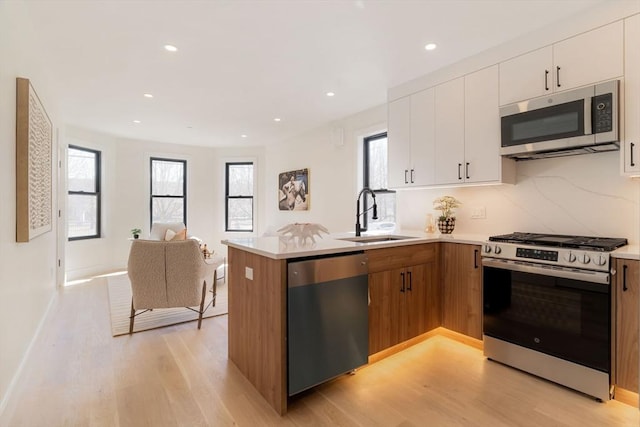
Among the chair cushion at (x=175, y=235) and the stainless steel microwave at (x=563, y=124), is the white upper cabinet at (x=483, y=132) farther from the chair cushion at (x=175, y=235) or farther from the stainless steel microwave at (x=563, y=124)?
A: the chair cushion at (x=175, y=235)

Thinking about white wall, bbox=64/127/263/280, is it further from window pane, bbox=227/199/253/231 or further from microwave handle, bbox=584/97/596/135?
microwave handle, bbox=584/97/596/135

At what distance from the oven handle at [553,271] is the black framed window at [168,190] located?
6.34 meters

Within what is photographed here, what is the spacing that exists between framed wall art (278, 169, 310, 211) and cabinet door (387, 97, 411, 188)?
7.59ft

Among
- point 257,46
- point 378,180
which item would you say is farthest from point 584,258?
point 257,46

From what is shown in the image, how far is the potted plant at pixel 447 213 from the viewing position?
3.08 meters

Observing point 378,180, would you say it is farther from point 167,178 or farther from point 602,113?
point 167,178

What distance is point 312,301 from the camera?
192cm

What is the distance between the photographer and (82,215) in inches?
224

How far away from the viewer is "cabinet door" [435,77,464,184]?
2980mm

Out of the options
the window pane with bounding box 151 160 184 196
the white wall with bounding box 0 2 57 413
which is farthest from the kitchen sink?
the window pane with bounding box 151 160 184 196

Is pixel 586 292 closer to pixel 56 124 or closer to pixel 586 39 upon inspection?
pixel 586 39

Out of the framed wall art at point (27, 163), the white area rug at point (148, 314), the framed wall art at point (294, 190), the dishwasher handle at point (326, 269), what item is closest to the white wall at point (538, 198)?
the framed wall art at point (294, 190)

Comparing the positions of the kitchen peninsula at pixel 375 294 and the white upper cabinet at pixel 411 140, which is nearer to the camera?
the kitchen peninsula at pixel 375 294

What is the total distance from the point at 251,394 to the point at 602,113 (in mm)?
2994
